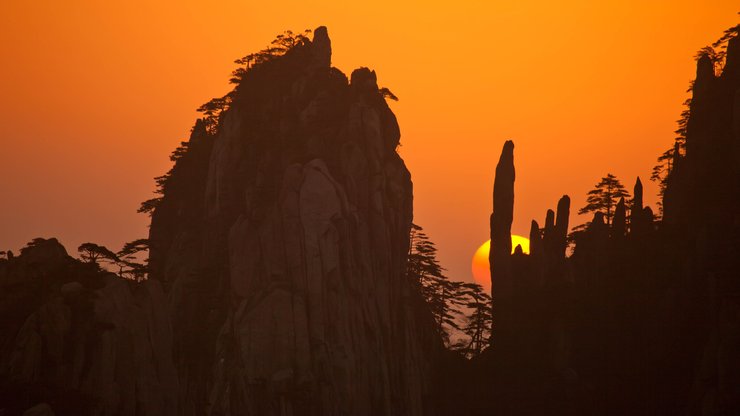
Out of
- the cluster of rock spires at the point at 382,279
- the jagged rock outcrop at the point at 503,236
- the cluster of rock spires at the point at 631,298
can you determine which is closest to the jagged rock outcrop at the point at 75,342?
the cluster of rock spires at the point at 382,279

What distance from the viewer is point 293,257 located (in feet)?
416

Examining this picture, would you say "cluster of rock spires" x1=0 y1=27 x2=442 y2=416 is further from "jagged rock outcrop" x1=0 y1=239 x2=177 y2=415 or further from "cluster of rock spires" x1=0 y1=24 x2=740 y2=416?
"jagged rock outcrop" x1=0 y1=239 x2=177 y2=415

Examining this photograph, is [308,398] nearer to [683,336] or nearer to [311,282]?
[311,282]

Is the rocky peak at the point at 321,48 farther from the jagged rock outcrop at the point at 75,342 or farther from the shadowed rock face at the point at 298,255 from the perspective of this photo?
the jagged rock outcrop at the point at 75,342

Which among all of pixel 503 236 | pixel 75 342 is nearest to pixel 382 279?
pixel 503 236

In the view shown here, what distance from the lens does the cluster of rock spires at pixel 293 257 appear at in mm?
123375

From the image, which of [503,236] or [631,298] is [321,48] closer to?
[503,236]

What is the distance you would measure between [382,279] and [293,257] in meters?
9.42

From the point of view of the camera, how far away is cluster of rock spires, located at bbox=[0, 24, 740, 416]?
406ft

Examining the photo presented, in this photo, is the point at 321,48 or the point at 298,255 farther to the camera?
the point at 321,48

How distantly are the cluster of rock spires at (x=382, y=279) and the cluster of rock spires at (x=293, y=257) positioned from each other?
6.5 inches

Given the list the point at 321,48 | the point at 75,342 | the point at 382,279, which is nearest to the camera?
the point at 75,342

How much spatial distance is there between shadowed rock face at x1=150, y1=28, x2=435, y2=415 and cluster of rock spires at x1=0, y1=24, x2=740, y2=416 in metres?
0.17

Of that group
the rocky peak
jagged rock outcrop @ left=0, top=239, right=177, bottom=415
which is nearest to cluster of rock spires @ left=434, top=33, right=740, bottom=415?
the rocky peak
